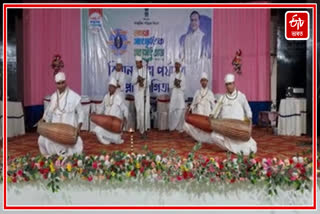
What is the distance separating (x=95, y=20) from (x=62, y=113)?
6.96ft

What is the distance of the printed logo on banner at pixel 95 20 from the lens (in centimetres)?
565

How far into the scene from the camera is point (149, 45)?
5.83 meters

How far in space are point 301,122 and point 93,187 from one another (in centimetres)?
293

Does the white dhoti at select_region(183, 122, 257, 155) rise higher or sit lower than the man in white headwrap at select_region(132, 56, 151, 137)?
lower

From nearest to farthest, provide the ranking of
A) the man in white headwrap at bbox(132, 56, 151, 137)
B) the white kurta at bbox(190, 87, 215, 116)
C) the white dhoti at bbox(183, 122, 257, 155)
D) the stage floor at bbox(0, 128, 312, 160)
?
1. the stage floor at bbox(0, 128, 312, 160)
2. the white dhoti at bbox(183, 122, 257, 155)
3. the white kurta at bbox(190, 87, 215, 116)
4. the man in white headwrap at bbox(132, 56, 151, 137)

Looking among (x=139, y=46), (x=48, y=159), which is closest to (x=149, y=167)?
(x=48, y=159)

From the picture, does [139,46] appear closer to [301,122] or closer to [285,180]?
[301,122]

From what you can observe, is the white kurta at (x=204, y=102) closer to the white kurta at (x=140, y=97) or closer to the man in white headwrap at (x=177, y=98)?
the man in white headwrap at (x=177, y=98)

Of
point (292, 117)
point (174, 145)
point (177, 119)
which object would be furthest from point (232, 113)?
point (177, 119)

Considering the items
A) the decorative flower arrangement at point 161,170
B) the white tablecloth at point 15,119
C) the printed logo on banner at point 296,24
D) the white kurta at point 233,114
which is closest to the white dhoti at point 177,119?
the white kurta at point 233,114

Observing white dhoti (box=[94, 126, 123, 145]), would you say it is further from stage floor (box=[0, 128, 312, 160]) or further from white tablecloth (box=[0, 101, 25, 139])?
white tablecloth (box=[0, 101, 25, 139])

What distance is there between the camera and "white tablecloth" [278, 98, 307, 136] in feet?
17.1

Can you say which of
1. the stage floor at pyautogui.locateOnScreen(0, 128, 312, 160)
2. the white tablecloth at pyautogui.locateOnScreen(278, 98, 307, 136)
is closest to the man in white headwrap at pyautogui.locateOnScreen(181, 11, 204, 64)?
the stage floor at pyautogui.locateOnScreen(0, 128, 312, 160)

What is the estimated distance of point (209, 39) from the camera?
5781mm
